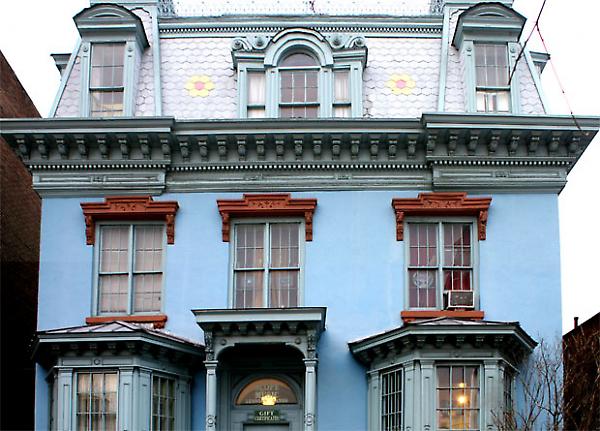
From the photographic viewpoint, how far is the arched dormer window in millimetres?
22844

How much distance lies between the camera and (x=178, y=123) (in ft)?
71.6

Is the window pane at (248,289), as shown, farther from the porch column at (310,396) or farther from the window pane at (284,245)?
the porch column at (310,396)

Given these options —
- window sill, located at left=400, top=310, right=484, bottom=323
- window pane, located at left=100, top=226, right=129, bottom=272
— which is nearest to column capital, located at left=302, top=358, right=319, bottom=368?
window sill, located at left=400, top=310, right=484, bottom=323

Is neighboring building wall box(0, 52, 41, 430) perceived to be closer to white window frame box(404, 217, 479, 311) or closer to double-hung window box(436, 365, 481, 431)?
white window frame box(404, 217, 479, 311)

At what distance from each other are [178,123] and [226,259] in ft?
9.87

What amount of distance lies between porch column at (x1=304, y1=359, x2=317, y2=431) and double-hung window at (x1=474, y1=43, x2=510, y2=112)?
6.88 metres

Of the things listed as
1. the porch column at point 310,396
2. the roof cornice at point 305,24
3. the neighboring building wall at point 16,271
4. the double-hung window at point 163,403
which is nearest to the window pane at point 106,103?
the roof cornice at point 305,24

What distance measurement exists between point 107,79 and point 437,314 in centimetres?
887

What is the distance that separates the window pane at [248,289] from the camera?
71.7 feet

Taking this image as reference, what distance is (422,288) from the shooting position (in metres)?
21.8

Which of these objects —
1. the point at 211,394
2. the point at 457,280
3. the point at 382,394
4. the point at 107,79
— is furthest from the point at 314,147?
the point at 211,394

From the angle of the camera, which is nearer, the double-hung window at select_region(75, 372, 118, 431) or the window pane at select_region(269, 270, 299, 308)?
the double-hung window at select_region(75, 372, 118, 431)

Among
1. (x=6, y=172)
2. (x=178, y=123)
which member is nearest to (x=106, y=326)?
(x=178, y=123)

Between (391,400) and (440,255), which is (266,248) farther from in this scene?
(391,400)
